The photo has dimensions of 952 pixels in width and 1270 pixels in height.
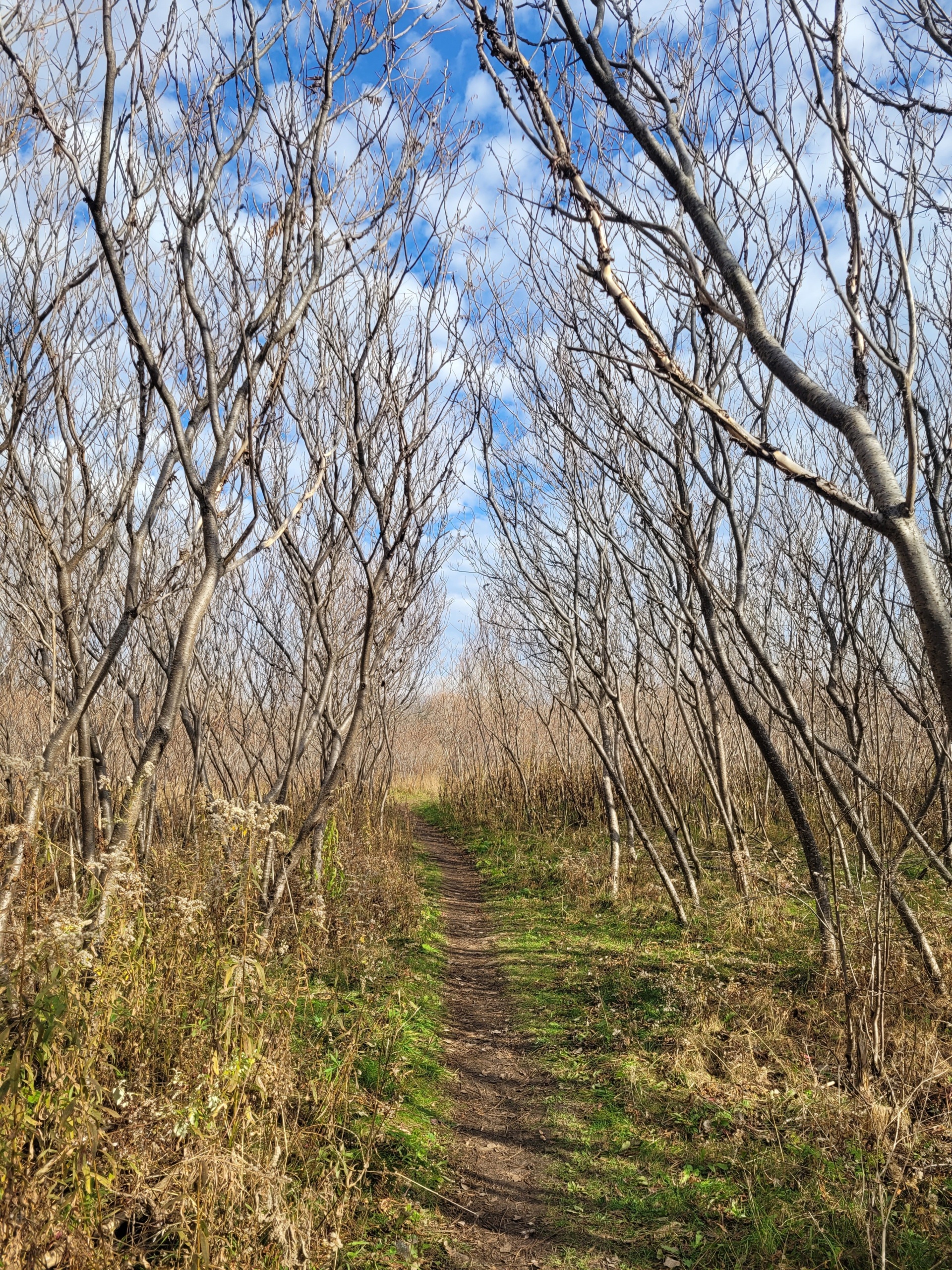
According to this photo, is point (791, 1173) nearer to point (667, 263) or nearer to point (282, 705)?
point (667, 263)

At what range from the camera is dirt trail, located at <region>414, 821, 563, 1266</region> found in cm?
293

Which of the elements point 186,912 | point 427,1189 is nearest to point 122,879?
point 186,912

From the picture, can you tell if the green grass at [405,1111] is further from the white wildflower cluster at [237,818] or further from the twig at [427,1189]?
the white wildflower cluster at [237,818]

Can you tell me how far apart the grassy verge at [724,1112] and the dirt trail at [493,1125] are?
12 cm

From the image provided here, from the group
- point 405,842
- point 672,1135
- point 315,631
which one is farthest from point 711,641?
point 405,842

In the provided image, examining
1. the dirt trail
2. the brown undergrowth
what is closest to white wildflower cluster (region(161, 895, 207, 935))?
the brown undergrowth

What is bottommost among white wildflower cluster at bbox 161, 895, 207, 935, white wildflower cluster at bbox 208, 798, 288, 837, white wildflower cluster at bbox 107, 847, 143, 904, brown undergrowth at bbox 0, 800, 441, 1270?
brown undergrowth at bbox 0, 800, 441, 1270

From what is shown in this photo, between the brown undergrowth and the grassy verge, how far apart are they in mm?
1043

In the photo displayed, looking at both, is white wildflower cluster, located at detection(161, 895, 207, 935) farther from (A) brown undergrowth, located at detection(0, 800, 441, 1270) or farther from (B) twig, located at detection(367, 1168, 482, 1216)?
(B) twig, located at detection(367, 1168, 482, 1216)

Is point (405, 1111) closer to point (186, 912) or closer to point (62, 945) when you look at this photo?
point (186, 912)

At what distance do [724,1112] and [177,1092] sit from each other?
2744 mm

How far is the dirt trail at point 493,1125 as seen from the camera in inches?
115

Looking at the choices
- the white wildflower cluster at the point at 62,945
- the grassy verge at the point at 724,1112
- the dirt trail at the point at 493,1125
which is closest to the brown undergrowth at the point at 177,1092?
the white wildflower cluster at the point at 62,945

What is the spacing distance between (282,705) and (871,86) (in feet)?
33.8
